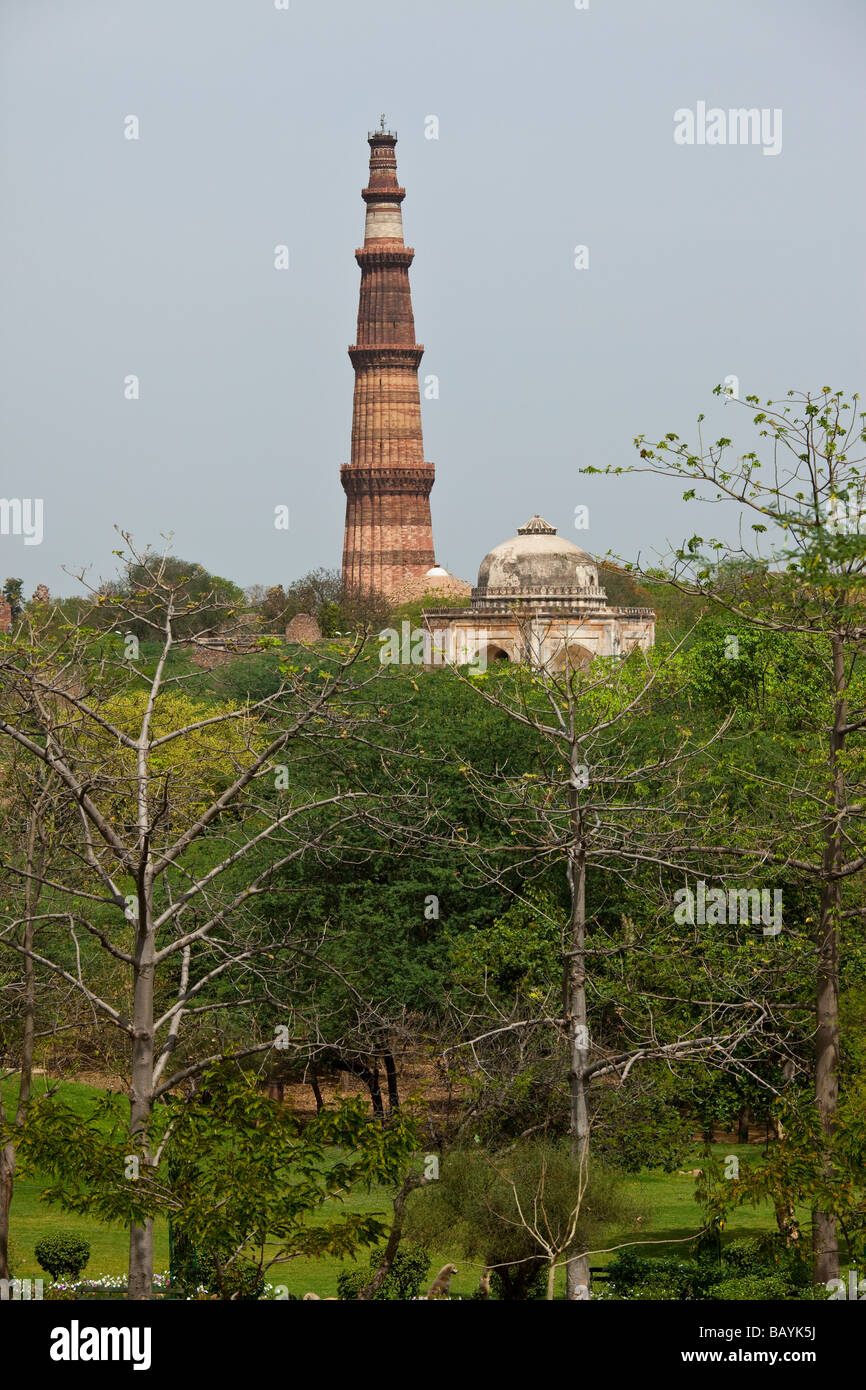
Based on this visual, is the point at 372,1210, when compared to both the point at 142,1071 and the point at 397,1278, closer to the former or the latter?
the point at 397,1278

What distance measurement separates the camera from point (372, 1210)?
20438 mm

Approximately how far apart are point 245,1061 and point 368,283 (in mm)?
63492

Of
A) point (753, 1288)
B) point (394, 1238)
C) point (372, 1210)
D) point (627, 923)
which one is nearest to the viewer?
point (394, 1238)

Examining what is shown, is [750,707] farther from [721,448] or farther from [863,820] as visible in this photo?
[721,448]

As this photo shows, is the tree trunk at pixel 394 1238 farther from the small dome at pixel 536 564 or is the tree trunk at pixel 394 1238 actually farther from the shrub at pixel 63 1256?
the small dome at pixel 536 564

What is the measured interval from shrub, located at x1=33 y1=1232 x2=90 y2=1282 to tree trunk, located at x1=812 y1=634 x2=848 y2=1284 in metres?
7.67

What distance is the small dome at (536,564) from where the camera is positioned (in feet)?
147

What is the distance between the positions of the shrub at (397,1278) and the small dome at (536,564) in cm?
2954

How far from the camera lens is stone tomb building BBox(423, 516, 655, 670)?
44125mm

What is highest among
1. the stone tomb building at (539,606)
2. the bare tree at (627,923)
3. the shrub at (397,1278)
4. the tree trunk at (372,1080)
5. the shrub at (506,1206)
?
the stone tomb building at (539,606)

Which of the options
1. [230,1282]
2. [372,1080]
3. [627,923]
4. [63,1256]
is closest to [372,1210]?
[372,1080]

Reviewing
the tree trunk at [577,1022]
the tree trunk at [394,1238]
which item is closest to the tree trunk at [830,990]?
the tree trunk at [577,1022]

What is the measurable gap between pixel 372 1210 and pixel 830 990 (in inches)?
350
